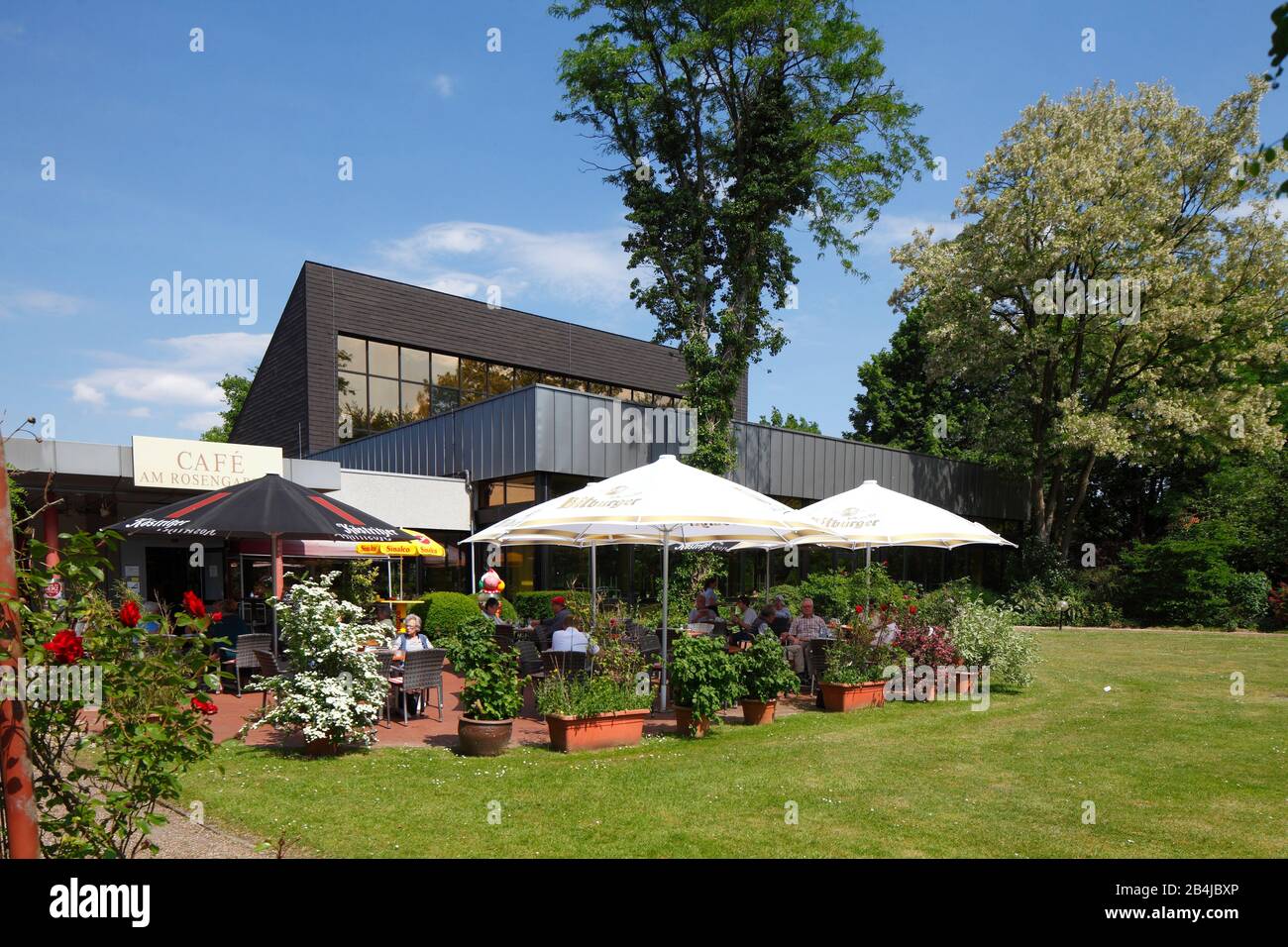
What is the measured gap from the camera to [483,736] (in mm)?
7711

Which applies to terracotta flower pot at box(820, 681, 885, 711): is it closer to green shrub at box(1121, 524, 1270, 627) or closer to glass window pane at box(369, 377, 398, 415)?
green shrub at box(1121, 524, 1270, 627)

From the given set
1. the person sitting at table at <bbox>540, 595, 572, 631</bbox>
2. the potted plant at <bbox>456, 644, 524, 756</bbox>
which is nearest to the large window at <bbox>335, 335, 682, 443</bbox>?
the person sitting at table at <bbox>540, 595, 572, 631</bbox>

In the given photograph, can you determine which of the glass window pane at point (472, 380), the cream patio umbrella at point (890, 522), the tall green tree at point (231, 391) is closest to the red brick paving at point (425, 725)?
the cream patio umbrella at point (890, 522)

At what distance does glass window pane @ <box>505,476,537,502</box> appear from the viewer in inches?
740

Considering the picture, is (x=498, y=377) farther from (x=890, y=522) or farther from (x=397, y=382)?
(x=890, y=522)

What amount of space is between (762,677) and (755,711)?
0.47 m

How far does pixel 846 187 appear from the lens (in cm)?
2252

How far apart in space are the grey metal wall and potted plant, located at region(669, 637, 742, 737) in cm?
1001

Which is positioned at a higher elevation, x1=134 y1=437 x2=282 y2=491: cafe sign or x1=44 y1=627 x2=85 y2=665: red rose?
x1=134 y1=437 x2=282 y2=491: cafe sign

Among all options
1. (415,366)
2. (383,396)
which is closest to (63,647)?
(383,396)

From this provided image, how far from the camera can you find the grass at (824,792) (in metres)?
5.24

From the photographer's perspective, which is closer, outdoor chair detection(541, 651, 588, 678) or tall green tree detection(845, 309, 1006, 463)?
outdoor chair detection(541, 651, 588, 678)

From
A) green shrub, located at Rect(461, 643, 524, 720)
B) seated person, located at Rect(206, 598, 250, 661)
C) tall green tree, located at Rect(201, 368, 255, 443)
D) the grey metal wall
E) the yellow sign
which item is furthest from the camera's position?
tall green tree, located at Rect(201, 368, 255, 443)
